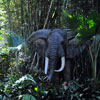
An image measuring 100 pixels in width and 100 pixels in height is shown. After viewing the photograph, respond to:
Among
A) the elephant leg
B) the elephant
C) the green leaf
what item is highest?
the elephant

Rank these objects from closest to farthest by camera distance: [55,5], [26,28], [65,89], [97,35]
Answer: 1. [97,35]
2. [65,89]
3. [26,28]
4. [55,5]

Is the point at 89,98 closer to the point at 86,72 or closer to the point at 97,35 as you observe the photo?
the point at 86,72

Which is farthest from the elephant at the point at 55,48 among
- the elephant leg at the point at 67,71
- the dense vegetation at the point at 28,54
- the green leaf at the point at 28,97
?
the green leaf at the point at 28,97

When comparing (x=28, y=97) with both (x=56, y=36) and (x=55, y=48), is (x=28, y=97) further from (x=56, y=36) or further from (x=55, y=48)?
(x=56, y=36)

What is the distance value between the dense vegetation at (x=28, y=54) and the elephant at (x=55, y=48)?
26cm

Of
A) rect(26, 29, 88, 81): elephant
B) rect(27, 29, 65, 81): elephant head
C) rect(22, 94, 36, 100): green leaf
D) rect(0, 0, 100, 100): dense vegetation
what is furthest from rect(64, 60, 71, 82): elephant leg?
rect(22, 94, 36, 100): green leaf

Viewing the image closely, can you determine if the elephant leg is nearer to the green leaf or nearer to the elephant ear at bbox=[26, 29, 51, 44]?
the elephant ear at bbox=[26, 29, 51, 44]

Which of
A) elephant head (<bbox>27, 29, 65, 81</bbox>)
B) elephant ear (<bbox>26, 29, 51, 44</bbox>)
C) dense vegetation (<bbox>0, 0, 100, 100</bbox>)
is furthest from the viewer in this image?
elephant ear (<bbox>26, 29, 51, 44</bbox>)

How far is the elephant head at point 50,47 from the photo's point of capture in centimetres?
418

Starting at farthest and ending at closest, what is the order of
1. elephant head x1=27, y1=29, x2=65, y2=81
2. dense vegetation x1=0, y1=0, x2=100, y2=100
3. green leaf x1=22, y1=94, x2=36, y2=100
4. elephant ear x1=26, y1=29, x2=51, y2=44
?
elephant ear x1=26, y1=29, x2=51, y2=44, elephant head x1=27, y1=29, x2=65, y2=81, dense vegetation x1=0, y1=0, x2=100, y2=100, green leaf x1=22, y1=94, x2=36, y2=100

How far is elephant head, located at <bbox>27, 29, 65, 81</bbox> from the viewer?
13.7 ft

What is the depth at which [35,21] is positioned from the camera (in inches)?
203

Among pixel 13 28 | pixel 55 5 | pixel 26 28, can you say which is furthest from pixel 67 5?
pixel 13 28

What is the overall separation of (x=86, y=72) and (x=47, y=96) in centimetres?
137
